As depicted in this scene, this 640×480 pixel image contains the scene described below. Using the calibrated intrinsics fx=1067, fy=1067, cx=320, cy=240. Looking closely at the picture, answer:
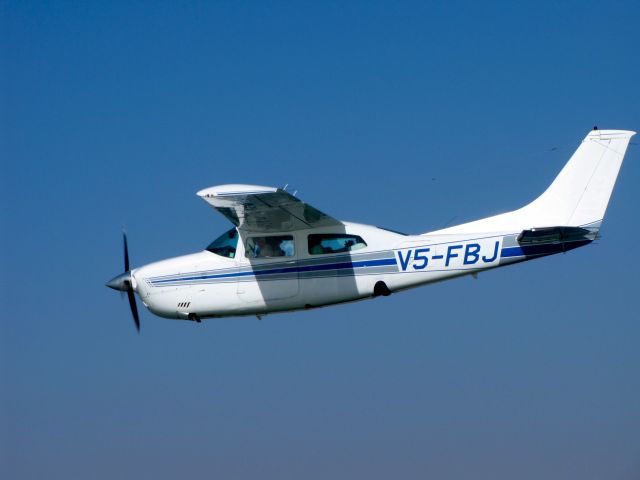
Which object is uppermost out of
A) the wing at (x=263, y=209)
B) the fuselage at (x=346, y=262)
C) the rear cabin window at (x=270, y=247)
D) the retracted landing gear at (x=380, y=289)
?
the wing at (x=263, y=209)

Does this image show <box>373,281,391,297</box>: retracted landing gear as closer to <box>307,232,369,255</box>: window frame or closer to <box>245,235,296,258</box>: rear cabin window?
<box>307,232,369,255</box>: window frame

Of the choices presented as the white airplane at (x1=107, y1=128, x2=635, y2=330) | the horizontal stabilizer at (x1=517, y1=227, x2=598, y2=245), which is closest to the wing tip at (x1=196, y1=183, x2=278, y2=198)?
the white airplane at (x1=107, y1=128, x2=635, y2=330)

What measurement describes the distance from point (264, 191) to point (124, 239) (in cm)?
734

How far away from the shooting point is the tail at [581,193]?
891 inches

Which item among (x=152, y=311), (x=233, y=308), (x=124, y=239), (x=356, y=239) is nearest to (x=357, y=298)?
(x=356, y=239)

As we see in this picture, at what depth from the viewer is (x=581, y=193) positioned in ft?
74.7

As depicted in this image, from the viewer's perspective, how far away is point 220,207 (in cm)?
2147

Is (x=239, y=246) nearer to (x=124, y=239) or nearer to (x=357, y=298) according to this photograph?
(x=357, y=298)

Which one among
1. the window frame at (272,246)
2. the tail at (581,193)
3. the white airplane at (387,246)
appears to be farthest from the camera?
the window frame at (272,246)

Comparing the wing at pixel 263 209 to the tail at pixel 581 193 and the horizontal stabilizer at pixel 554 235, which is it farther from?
the horizontal stabilizer at pixel 554 235

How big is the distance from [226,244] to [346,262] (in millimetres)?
2800

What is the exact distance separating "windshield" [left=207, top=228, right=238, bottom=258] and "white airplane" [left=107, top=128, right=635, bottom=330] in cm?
12

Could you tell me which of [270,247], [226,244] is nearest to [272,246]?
[270,247]

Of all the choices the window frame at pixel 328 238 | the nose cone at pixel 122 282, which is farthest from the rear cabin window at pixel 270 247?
the nose cone at pixel 122 282
